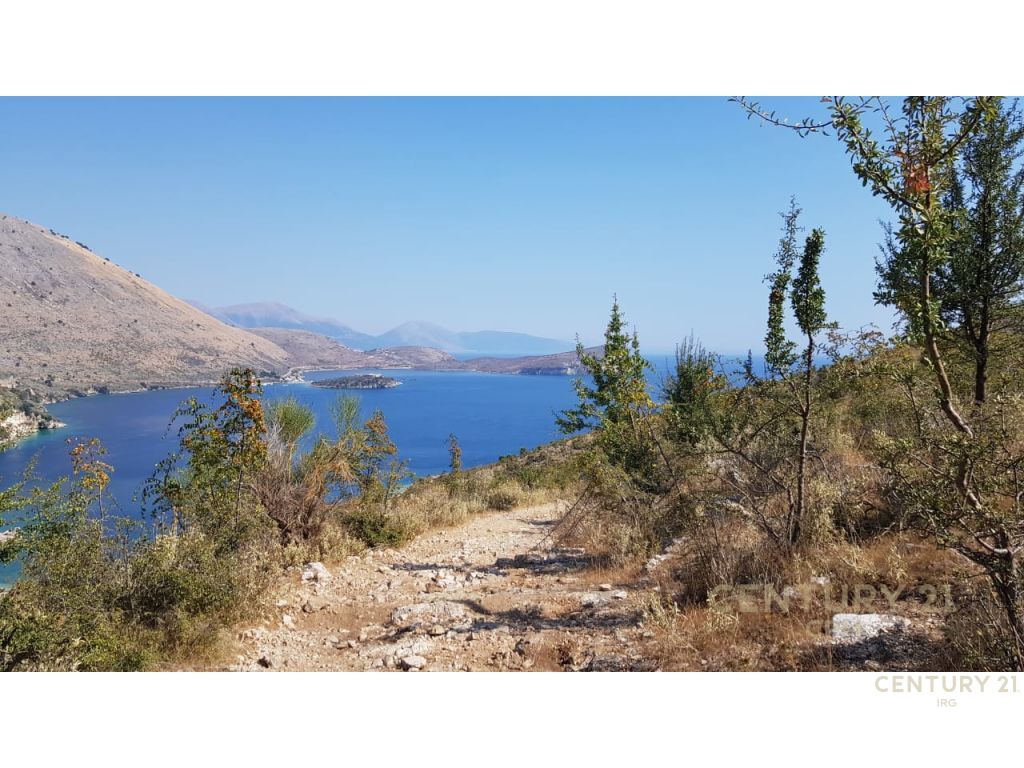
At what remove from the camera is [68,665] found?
379cm

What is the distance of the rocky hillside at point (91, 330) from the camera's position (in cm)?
4975

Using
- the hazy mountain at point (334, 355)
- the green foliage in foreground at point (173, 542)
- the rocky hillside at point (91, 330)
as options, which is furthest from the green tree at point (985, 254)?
the hazy mountain at point (334, 355)

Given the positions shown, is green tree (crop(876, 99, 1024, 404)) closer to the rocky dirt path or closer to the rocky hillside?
the rocky dirt path

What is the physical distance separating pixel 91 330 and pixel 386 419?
33396 millimetres

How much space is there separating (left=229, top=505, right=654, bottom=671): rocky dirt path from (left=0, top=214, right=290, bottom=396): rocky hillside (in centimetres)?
3631

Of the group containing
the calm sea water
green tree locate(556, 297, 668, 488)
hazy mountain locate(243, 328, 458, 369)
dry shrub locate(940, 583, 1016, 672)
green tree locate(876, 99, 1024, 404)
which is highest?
hazy mountain locate(243, 328, 458, 369)

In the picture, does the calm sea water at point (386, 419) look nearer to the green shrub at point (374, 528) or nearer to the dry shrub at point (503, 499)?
the dry shrub at point (503, 499)

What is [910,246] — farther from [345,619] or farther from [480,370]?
[480,370]

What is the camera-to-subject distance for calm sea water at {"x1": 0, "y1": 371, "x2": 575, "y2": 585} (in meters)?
21.9

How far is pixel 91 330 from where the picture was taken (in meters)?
58.8

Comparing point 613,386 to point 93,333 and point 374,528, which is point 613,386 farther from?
point 93,333

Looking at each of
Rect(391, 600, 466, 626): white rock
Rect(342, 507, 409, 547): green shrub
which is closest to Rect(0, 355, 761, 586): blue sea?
Rect(342, 507, 409, 547): green shrub

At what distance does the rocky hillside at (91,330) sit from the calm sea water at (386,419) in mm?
4274

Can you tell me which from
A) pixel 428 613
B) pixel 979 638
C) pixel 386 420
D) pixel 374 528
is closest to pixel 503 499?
pixel 374 528
